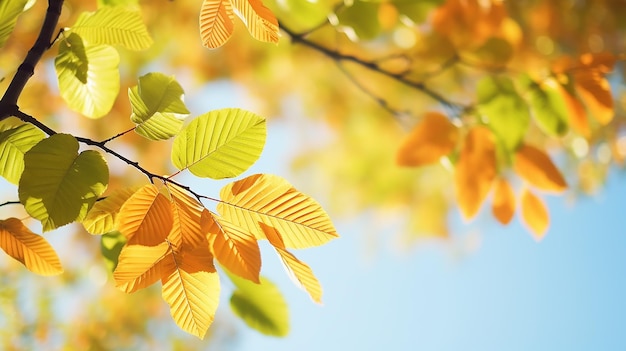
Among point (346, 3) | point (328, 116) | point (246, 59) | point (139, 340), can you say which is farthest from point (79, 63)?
point (328, 116)

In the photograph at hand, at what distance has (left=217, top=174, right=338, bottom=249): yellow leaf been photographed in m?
0.30

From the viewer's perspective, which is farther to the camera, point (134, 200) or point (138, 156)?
point (138, 156)

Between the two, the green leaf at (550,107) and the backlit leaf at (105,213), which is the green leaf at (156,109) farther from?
the green leaf at (550,107)

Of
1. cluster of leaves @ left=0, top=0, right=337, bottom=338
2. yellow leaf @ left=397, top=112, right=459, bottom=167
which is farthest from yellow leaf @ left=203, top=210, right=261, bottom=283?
yellow leaf @ left=397, top=112, right=459, bottom=167

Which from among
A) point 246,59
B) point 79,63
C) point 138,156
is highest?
point 246,59

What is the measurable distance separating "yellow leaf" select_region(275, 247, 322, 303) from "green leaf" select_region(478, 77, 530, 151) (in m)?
0.36

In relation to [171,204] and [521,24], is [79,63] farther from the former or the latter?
[521,24]

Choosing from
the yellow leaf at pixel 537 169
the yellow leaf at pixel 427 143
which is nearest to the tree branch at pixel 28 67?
the yellow leaf at pixel 427 143

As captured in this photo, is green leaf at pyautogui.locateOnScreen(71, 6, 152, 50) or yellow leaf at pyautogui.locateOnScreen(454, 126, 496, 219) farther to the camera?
yellow leaf at pyautogui.locateOnScreen(454, 126, 496, 219)

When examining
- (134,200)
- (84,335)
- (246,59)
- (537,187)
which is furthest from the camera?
(246,59)

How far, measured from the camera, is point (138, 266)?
0.95ft

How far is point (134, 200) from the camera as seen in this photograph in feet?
0.93

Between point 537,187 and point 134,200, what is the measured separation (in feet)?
1.53

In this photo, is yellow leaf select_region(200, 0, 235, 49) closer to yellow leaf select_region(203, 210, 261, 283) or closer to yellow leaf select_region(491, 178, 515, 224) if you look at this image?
yellow leaf select_region(203, 210, 261, 283)
